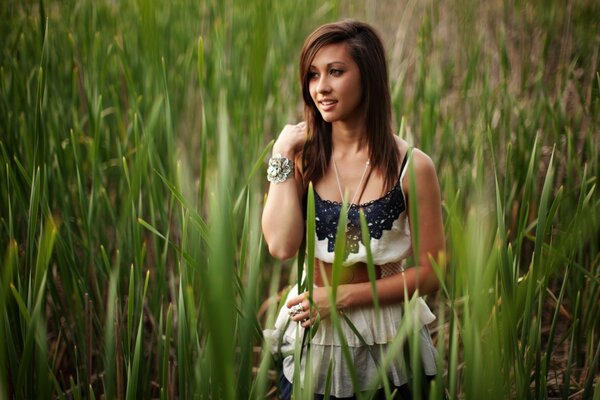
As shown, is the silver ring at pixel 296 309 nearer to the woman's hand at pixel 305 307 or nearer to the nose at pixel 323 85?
the woman's hand at pixel 305 307

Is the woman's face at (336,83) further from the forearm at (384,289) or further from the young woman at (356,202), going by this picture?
the forearm at (384,289)

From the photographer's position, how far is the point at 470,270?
1.57ft

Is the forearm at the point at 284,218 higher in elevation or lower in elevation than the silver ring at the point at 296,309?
higher

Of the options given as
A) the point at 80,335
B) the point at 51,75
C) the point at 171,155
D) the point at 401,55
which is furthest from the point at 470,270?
the point at 401,55

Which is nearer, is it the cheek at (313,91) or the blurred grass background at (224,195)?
the blurred grass background at (224,195)

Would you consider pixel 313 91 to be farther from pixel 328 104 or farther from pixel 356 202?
pixel 356 202

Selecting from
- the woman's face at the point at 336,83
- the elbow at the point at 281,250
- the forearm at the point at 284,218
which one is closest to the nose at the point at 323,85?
the woman's face at the point at 336,83

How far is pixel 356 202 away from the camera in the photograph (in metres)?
0.76

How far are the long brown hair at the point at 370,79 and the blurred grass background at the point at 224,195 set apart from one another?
119 millimetres

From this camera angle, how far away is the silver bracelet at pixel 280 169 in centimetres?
77

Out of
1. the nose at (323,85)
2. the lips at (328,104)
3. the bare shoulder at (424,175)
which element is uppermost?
the nose at (323,85)

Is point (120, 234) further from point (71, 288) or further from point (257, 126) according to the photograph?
point (257, 126)

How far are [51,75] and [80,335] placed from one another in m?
0.81

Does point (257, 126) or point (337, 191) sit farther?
point (257, 126)
